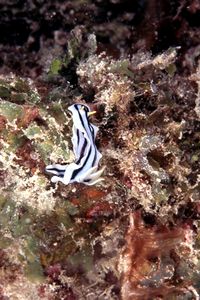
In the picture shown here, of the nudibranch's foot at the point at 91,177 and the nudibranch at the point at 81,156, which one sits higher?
the nudibranch at the point at 81,156

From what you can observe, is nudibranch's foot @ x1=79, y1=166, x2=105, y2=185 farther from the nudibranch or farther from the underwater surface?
the underwater surface

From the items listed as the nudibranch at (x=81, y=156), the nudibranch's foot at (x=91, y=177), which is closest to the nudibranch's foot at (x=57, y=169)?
the nudibranch at (x=81, y=156)

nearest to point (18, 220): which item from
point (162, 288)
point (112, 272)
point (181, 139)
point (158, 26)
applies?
point (112, 272)

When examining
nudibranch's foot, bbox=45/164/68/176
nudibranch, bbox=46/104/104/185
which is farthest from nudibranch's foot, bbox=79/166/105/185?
nudibranch's foot, bbox=45/164/68/176

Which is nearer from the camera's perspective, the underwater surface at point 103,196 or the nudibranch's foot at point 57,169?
the nudibranch's foot at point 57,169

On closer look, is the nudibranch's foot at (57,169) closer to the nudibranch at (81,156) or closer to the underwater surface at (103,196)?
the nudibranch at (81,156)

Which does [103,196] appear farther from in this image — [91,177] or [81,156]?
[81,156]
